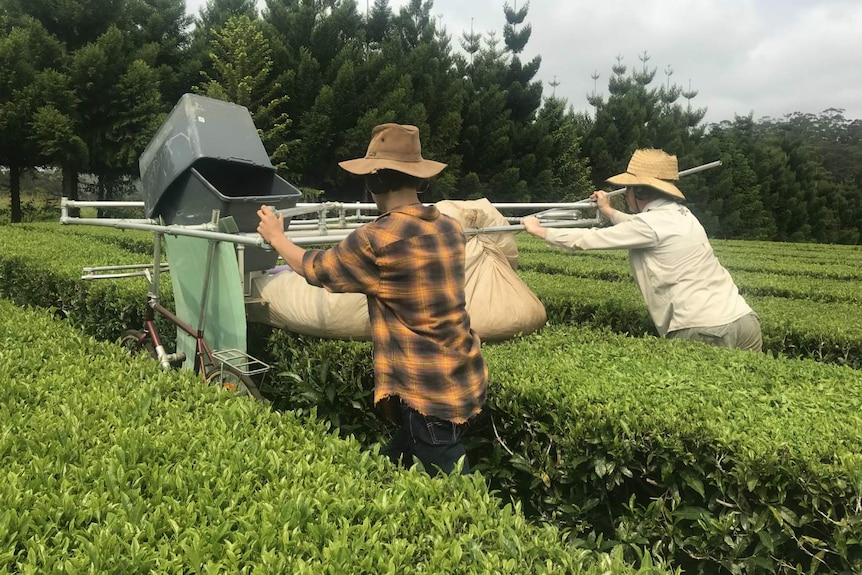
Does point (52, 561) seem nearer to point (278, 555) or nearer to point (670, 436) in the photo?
point (278, 555)

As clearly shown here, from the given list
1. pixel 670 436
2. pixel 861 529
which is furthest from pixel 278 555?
pixel 861 529

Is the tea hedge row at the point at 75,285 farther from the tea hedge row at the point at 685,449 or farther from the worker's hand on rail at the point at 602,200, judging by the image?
the worker's hand on rail at the point at 602,200

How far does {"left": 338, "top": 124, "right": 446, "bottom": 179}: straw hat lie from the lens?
2.39 meters

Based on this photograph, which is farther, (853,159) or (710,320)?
(853,159)

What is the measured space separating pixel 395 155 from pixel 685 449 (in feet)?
4.80

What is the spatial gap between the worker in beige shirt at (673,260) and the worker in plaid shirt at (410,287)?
1265 mm

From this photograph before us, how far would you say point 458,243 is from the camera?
2428 millimetres

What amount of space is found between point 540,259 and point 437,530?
24.6 ft

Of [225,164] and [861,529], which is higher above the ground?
[225,164]

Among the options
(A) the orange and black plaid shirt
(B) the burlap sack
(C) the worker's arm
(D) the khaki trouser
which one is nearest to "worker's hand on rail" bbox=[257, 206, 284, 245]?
(C) the worker's arm

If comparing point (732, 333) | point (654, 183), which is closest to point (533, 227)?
point (654, 183)

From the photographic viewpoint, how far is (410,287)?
7.67 ft

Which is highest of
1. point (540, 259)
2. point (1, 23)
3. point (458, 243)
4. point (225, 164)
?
point (1, 23)

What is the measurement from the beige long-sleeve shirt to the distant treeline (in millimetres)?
20472
